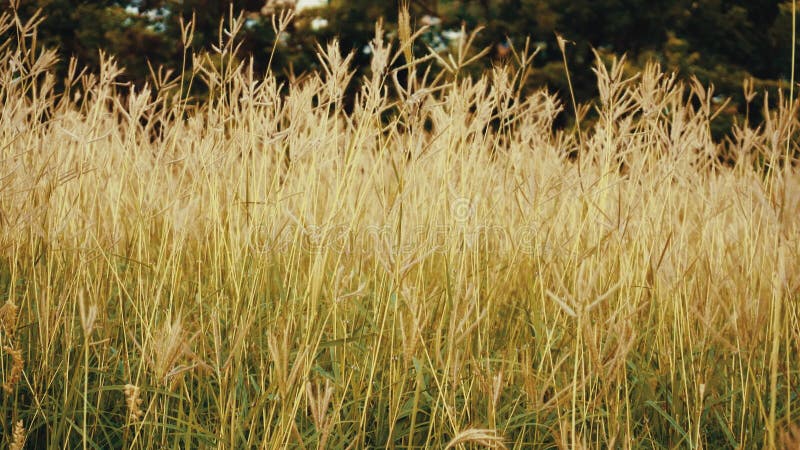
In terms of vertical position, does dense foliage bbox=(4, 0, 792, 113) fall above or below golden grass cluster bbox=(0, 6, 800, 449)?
above

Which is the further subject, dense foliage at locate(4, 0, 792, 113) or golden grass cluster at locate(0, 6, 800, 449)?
dense foliage at locate(4, 0, 792, 113)

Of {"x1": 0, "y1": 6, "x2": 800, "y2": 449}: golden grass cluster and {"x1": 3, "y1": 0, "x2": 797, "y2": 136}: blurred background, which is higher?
{"x1": 3, "y1": 0, "x2": 797, "y2": 136}: blurred background

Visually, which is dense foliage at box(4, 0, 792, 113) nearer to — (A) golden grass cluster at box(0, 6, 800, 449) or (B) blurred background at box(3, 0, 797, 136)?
(B) blurred background at box(3, 0, 797, 136)

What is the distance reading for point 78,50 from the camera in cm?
955

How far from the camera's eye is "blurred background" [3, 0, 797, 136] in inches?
367

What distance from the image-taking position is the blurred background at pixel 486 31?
9312 mm

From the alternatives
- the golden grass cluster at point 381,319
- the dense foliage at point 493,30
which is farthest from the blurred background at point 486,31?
the golden grass cluster at point 381,319

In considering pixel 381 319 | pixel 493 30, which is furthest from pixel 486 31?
pixel 381 319

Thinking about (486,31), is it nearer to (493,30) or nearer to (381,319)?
(493,30)

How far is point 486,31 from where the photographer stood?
9906mm

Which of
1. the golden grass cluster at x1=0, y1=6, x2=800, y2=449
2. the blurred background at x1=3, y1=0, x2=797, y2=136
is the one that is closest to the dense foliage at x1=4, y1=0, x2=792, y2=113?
the blurred background at x1=3, y1=0, x2=797, y2=136

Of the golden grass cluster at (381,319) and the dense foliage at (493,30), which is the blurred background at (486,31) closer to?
the dense foliage at (493,30)

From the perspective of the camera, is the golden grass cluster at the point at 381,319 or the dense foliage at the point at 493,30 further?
the dense foliage at the point at 493,30

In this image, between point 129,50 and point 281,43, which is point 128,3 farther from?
point 281,43
